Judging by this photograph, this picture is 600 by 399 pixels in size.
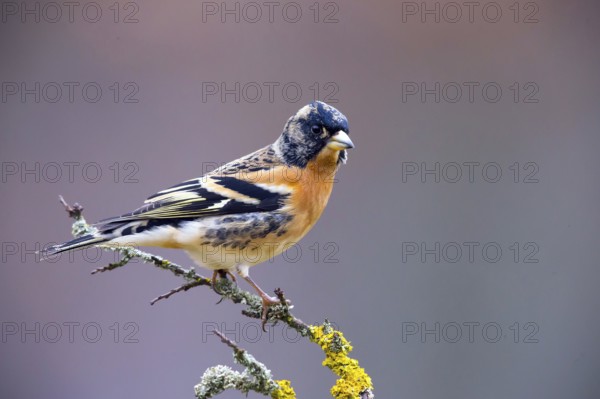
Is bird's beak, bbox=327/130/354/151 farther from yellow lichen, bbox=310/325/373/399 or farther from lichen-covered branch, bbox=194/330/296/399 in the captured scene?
lichen-covered branch, bbox=194/330/296/399

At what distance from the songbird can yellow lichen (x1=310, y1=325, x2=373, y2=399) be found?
305mm

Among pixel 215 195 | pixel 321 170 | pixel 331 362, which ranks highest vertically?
pixel 321 170

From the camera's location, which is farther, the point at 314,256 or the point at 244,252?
the point at 314,256

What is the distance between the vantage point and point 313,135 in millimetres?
2553

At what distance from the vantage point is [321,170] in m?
2.61

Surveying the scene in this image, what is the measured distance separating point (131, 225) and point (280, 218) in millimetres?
557

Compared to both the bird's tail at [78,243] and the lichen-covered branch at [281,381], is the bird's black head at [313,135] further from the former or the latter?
the bird's tail at [78,243]

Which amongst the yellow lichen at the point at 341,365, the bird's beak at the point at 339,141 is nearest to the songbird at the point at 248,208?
the bird's beak at the point at 339,141

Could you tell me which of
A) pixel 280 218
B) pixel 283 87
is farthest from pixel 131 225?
pixel 283 87

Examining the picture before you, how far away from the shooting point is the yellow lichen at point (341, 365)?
6.04 ft

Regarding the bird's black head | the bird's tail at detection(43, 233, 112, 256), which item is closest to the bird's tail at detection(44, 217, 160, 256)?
the bird's tail at detection(43, 233, 112, 256)

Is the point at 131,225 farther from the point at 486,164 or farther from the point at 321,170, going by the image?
the point at 486,164

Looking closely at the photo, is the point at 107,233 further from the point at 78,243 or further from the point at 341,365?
the point at 341,365

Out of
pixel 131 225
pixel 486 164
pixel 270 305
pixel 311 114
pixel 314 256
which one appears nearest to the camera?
pixel 270 305
